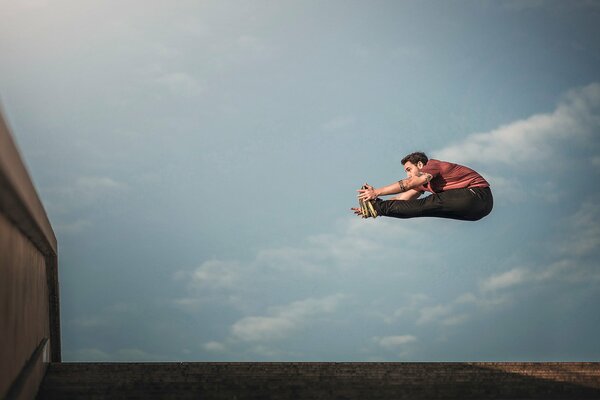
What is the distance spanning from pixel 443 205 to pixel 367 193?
1.00 metres

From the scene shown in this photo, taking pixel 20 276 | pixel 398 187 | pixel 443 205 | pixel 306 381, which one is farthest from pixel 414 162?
pixel 20 276

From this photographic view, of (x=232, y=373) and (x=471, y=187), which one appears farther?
(x=471, y=187)

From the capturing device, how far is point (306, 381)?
722cm

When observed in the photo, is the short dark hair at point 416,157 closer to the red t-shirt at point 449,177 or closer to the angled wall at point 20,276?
the red t-shirt at point 449,177

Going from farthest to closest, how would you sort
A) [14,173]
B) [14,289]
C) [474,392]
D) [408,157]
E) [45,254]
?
[408,157] → [45,254] → [474,392] → [14,289] → [14,173]

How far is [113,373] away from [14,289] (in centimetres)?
201

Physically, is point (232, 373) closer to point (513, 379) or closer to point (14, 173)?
point (513, 379)

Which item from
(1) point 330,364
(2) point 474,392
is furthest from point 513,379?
(1) point 330,364

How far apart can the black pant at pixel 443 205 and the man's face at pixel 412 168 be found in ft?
1.30

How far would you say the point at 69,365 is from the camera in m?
7.23

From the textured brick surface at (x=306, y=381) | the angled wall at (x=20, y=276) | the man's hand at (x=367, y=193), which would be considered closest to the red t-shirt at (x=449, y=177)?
the man's hand at (x=367, y=193)

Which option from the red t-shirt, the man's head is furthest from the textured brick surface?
the man's head

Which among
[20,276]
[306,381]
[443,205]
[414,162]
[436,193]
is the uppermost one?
[414,162]

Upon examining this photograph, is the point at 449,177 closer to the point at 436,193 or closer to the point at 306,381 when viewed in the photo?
the point at 436,193
